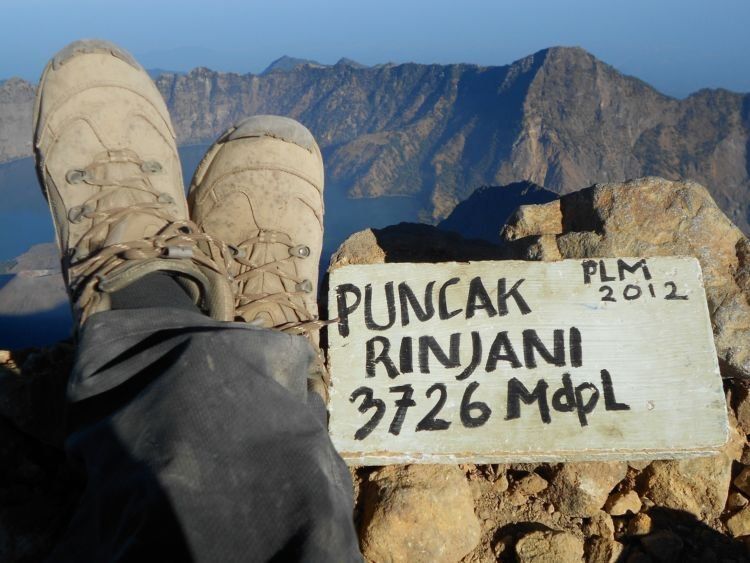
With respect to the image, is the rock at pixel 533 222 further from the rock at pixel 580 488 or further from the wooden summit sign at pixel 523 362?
the rock at pixel 580 488

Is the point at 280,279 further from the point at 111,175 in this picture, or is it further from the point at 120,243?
the point at 111,175

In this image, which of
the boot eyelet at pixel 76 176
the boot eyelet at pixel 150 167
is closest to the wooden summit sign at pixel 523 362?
the boot eyelet at pixel 150 167

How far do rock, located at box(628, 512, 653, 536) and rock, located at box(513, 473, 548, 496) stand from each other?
322 mm

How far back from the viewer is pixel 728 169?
1147 inches

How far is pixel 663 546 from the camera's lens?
1.92 meters

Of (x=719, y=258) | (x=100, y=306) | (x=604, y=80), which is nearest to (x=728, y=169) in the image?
(x=604, y=80)

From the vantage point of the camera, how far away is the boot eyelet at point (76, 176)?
2432 mm

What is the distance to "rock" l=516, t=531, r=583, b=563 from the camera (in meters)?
1.81

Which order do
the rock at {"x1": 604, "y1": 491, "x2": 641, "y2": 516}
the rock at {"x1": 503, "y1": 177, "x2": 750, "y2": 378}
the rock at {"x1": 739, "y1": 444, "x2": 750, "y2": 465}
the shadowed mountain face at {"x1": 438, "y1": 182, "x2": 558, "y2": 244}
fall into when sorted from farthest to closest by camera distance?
the shadowed mountain face at {"x1": 438, "y1": 182, "x2": 558, "y2": 244}
the rock at {"x1": 503, "y1": 177, "x2": 750, "y2": 378}
the rock at {"x1": 739, "y1": 444, "x2": 750, "y2": 465}
the rock at {"x1": 604, "y1": 491, "x2": 641, "y2": 516}

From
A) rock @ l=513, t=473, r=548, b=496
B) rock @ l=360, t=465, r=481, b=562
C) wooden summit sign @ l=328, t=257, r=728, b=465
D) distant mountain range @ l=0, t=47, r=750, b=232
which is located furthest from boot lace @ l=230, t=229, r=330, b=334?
distant mountain range @ l=0, t=47, r=750, b=232

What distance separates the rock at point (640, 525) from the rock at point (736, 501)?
0.36 metres

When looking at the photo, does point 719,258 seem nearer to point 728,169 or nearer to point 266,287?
point 266,287

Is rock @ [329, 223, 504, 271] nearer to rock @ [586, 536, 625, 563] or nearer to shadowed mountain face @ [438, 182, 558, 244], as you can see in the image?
rock @ [586, 536, 625, 563]

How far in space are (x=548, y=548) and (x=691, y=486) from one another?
67cm
